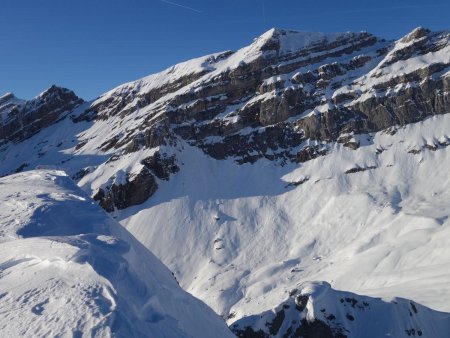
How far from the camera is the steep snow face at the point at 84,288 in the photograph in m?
9.82

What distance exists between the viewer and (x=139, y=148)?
94312 millimetres

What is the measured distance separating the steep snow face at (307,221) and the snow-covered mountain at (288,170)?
0.88 feet

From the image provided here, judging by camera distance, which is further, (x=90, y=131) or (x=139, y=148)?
(x=90, y=131)

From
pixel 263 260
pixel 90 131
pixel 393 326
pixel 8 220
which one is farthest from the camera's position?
pixel 90 131

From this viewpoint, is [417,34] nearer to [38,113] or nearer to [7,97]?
[38,113]

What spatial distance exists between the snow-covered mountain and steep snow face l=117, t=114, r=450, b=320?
10.6 inches

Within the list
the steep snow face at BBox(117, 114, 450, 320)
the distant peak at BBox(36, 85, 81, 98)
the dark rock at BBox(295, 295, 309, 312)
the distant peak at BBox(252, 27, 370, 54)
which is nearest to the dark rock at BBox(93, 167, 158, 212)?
the steep snow face at BBox(117, 114, 450, 320)

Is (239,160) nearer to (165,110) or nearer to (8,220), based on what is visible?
(165,110)

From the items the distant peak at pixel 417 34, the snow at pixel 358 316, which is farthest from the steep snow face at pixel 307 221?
the distant peak at pixel 417 34

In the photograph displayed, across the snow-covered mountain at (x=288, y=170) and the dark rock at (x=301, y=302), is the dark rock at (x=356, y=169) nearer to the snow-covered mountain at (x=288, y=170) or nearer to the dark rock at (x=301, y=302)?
the snow-covered mountain at (x=288, y=170)

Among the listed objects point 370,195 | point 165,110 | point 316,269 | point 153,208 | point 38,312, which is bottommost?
point 316,269

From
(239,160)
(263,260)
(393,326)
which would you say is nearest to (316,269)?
(263,260)

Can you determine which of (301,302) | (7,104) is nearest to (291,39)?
(301,302)

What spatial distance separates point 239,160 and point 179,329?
8290 centimetres
